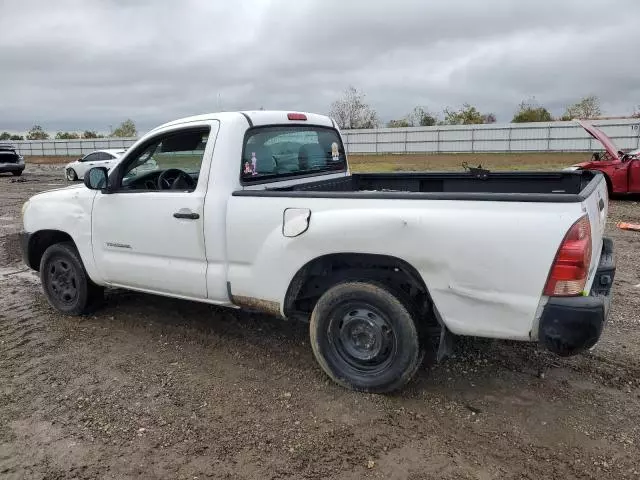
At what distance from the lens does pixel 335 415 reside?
3.39 m

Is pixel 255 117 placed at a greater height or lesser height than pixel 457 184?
greater

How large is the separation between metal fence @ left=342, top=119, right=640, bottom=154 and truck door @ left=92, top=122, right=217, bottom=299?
31.7 m

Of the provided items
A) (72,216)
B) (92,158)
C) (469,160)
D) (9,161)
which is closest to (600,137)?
(72,216)

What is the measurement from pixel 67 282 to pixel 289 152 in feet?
8.24

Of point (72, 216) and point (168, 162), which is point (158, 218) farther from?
point (72, 216)

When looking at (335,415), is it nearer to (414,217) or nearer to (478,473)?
(478,473)

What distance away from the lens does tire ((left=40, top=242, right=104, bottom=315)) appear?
5.05 m

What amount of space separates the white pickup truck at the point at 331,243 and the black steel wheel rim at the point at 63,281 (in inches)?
0.6

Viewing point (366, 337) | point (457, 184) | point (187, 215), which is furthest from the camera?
point (457, 184)

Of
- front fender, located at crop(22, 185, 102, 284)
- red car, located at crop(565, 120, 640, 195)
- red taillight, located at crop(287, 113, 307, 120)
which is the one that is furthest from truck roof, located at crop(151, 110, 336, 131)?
red car, located at crop(565, 120, 640, 195)

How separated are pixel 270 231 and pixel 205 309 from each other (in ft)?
6.31

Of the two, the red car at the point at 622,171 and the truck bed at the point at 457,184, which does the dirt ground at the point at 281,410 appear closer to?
the truck bed at the point at 457,184

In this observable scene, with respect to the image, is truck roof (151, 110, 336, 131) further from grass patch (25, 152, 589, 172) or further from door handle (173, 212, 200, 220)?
grass patch (25, 152, 589, 172)

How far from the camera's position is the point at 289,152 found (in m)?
4.63
